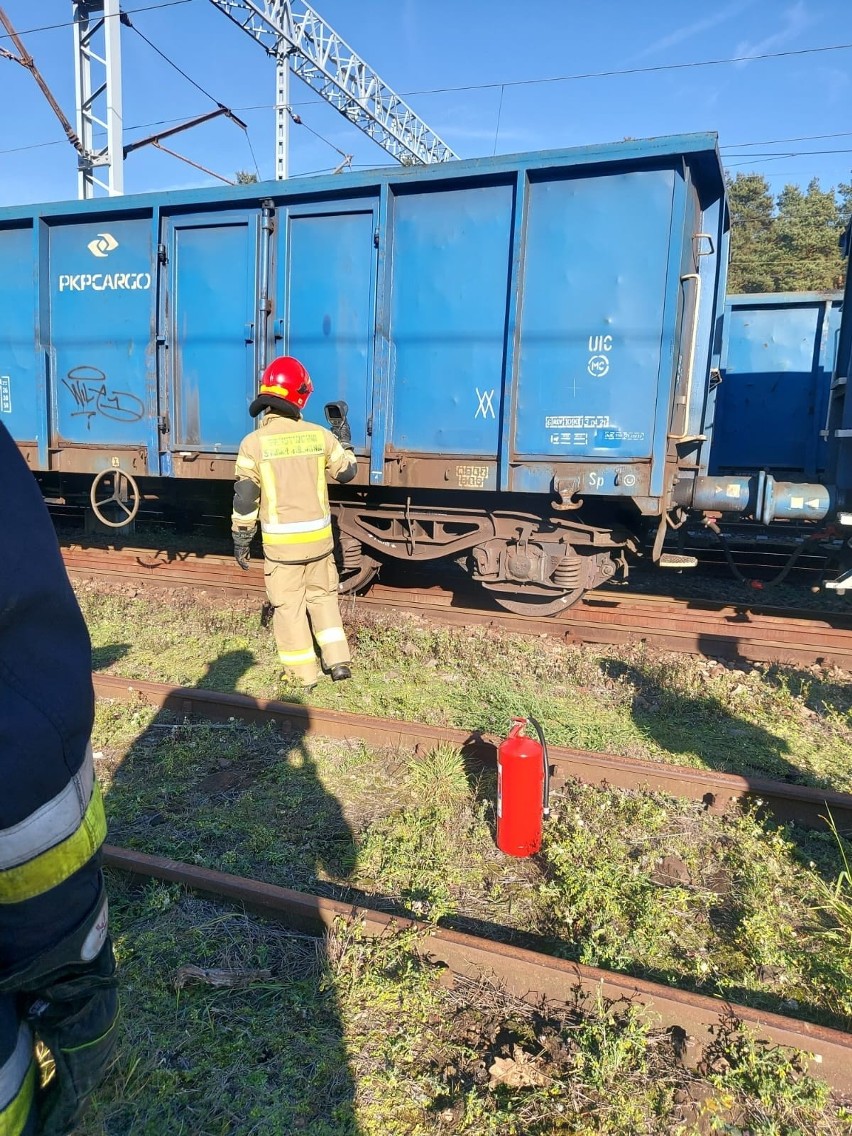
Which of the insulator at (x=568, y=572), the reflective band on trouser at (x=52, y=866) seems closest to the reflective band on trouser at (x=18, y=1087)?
the reflective band on trouser at (x=52, y=866)

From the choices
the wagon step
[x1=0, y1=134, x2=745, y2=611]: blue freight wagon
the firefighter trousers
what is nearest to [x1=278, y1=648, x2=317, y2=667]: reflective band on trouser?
the firefighter trousers

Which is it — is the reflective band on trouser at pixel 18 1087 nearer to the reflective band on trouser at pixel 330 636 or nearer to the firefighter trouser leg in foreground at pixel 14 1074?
the firefighter trouser leg in foreground at pixel 14 1074

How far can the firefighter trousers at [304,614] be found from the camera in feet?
16.4

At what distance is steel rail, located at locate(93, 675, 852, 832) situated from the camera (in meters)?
3.60

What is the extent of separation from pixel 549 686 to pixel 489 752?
136cm

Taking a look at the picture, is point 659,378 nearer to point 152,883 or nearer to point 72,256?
point 152,883

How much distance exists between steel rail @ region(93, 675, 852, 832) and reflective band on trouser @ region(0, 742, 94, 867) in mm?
3039

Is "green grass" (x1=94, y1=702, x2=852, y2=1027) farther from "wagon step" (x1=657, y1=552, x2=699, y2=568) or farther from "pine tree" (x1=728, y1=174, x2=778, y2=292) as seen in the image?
"pine tree" (x1=728, y1=174, x2=778, y2=292)

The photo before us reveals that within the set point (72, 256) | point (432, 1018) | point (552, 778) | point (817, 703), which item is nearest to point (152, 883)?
point (432, 1018)

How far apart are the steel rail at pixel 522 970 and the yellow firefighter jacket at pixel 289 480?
235cm

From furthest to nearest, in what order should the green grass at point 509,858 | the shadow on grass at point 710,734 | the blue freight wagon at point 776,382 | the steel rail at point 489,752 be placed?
the blue freight wagon at point 776,382, the shadow on grass at point 710,734, the steel rail at point 489,752, the green grass at point 509,858

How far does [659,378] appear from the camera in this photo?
5.41 metres

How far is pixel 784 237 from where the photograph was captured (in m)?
38.8

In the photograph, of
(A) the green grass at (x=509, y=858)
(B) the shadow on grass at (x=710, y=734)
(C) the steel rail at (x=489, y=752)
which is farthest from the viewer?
(B) the shadow on grass at (x=710, y=734)
